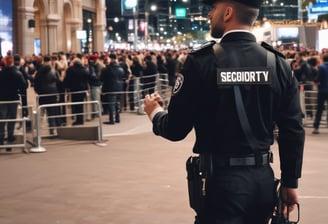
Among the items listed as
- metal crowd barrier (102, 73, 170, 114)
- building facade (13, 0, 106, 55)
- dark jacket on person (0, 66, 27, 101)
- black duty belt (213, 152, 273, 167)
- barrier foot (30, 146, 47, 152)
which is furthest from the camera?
building facade (13, 0, 106, 55)

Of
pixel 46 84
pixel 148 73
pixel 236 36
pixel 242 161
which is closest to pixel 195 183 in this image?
pixel 242 161

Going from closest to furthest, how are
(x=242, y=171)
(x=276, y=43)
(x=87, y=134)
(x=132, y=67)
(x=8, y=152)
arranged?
(x=242, y=171) → (x=8, y=152) → (x=87, y=134) → (x=132, y=67) → (x=276, y=43)

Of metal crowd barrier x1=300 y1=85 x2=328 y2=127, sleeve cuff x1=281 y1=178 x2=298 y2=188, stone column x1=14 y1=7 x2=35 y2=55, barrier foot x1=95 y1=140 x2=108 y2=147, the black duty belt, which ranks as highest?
stone column x1=14 y1=7 x2=35 y2=55

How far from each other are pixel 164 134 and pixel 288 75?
32.2 inches

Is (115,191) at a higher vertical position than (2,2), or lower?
lower

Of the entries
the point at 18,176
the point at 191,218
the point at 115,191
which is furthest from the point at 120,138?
the point at 191,218

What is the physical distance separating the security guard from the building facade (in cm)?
3495

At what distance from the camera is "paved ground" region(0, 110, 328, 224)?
322 inches

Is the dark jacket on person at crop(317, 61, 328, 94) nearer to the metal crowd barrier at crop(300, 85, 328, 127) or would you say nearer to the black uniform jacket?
the metal crowd barrier at crop(300, 85, 328, 127)

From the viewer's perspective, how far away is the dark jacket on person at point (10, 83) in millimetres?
14711

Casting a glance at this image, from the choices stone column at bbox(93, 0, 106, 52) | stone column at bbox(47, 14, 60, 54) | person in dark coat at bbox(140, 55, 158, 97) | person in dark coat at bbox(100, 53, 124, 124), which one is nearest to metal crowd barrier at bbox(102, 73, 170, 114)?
person in dark coat at bbox(140, 55, 158, 97)

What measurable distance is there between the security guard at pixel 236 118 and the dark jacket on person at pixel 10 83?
11361mm

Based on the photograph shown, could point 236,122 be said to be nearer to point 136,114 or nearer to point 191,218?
point 191,218

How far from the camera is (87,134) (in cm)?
1500
